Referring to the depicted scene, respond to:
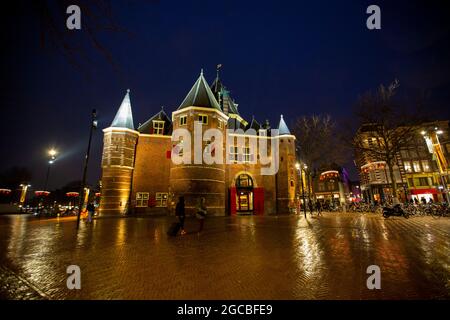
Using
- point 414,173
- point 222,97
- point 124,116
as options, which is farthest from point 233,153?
point 414,173

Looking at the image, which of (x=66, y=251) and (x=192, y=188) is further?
(x=192, y=188)

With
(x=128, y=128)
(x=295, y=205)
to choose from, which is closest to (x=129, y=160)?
(x=128, y=128)

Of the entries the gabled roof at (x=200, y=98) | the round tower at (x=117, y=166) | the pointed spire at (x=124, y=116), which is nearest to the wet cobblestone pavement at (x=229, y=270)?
the round tower at (x=117, y=166)

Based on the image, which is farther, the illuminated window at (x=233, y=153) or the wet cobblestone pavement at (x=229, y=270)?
the illuminated window at (x=233, y=153)

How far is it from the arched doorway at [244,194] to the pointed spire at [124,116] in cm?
1543

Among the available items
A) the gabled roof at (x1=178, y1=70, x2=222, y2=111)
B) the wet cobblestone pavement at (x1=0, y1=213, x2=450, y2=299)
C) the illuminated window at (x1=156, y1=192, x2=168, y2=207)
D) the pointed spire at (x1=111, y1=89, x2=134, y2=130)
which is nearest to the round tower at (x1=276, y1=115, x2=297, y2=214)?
the gabled roof at (x1=178, y1=70, x2=222, y2=111)

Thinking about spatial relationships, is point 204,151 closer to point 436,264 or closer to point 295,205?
point 295,205

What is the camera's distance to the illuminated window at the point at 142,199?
25095 mm

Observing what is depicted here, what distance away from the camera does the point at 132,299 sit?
10.1ft

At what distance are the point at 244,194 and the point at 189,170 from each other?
1025 centimetres

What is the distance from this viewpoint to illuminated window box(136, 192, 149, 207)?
25.1 metres

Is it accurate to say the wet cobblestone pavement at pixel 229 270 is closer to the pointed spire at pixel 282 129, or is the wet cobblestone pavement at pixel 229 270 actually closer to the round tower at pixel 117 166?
the round tower at pixel 117 166

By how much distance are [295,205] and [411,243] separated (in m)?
20.7

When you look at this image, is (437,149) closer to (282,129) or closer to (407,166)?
(282,129)
